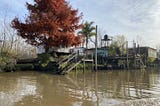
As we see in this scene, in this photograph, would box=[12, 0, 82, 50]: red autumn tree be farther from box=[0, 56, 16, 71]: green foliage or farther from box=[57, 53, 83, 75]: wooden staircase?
box=[0, 56, 16, 71]: green foliage

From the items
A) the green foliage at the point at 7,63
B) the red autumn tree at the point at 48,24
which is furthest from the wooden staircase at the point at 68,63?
the green foliage at the point at 7,63

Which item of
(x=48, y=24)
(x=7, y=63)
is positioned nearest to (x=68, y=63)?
(x=48, y=24)

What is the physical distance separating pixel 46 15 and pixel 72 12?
342 centimetres

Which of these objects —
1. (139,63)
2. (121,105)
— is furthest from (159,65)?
(121,105)

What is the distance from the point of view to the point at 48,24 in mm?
28656

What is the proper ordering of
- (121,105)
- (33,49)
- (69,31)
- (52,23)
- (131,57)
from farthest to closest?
1. (33,49)
2. (131,57)
3. (69,31)
4. (52,23)
5. (121,105)

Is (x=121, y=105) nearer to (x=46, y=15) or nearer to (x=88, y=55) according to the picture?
(x=46, y=15)

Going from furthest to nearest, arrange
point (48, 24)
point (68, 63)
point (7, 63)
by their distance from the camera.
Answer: point (48, 24), point (68, 63), point (7, 63)

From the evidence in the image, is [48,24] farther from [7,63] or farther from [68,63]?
[7,63]

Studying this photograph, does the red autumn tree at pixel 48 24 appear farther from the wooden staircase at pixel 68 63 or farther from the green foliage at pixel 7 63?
the green foliage at pixel 7 63

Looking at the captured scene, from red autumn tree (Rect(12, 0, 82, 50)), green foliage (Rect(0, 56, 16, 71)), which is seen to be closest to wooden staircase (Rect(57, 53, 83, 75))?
red autumn tree (Rect(12, 0, 82, 50))

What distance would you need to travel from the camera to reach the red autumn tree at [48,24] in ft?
94.8

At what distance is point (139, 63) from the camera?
43688 mm

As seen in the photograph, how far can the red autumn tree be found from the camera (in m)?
28.9
